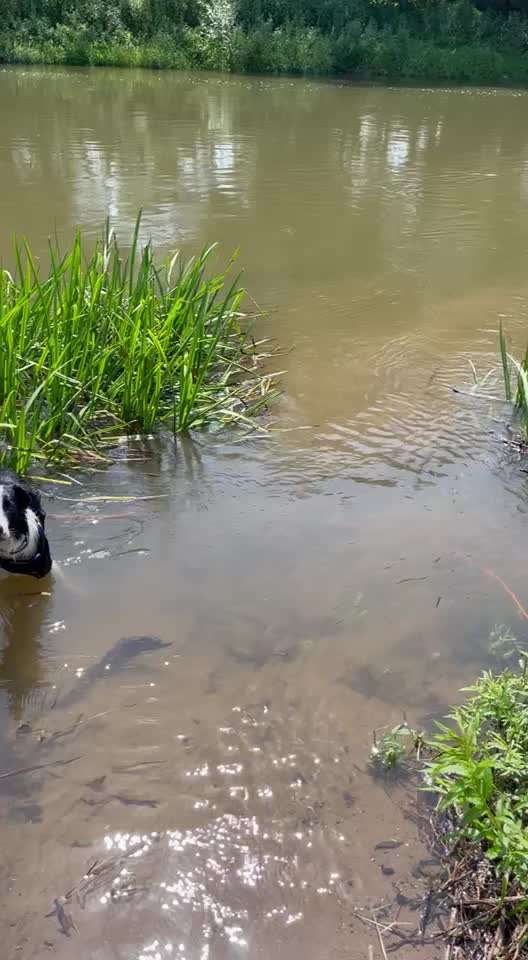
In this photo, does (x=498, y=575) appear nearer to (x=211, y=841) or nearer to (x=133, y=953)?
(x=211, y=841)

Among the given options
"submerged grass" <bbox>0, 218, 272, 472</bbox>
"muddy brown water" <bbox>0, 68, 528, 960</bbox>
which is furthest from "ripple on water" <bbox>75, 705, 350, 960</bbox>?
"submerged grass" <bbox>0, 218, 272, 472</bbox>

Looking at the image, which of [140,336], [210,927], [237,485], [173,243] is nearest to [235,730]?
[210,927]

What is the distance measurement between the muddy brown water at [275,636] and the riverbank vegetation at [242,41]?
15.4 metres

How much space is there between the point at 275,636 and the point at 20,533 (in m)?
0.96

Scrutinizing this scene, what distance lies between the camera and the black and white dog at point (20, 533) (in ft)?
8.89

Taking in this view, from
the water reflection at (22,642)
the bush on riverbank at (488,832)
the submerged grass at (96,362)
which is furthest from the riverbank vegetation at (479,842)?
the submerged grass at (96,362)

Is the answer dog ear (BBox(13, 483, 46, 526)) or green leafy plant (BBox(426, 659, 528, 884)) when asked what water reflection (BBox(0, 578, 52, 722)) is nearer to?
dog ear (BBox(13, 483, 46, 526))

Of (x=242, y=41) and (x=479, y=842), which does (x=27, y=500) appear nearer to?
(x=479, y=842)

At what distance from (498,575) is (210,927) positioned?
177cm

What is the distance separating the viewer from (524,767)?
1973 mm

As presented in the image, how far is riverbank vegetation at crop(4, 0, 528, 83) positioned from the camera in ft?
63.3

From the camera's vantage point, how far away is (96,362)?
3.88m

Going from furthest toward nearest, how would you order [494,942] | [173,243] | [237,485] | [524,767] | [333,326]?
[173,243] < [333,326] < [237,485] < [524,767] < [494,942]

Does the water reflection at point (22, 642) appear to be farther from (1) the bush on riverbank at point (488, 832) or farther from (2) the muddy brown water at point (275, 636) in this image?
(1) the bush on riverbank at point (488, 832)
